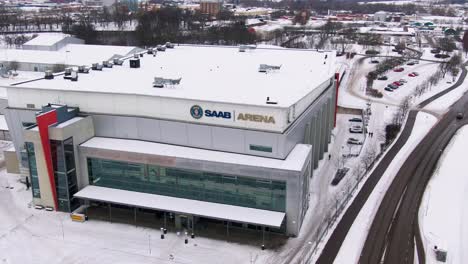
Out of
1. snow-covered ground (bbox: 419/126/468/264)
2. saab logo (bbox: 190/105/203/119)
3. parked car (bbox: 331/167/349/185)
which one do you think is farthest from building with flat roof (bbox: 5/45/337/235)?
snow-covered ground (bbox: 419/126/468/264)

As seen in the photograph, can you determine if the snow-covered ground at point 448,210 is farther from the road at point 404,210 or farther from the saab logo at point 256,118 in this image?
the saab logo at point 256,118

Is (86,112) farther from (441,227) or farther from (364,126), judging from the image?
(364,126)

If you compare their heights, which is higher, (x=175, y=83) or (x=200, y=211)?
(x=175, y=83)

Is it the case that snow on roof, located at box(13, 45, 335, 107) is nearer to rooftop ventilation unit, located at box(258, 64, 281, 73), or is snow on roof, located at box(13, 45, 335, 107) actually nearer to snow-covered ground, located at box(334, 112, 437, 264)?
rooftop ventilation unit, located at box(258, 64, 281, 73)

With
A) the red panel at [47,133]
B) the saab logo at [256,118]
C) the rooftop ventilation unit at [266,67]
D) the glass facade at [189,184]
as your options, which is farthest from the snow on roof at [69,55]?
the saab logo at [256,118]

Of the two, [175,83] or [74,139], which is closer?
[74,139]

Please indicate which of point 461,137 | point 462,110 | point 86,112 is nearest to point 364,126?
point 461,137
